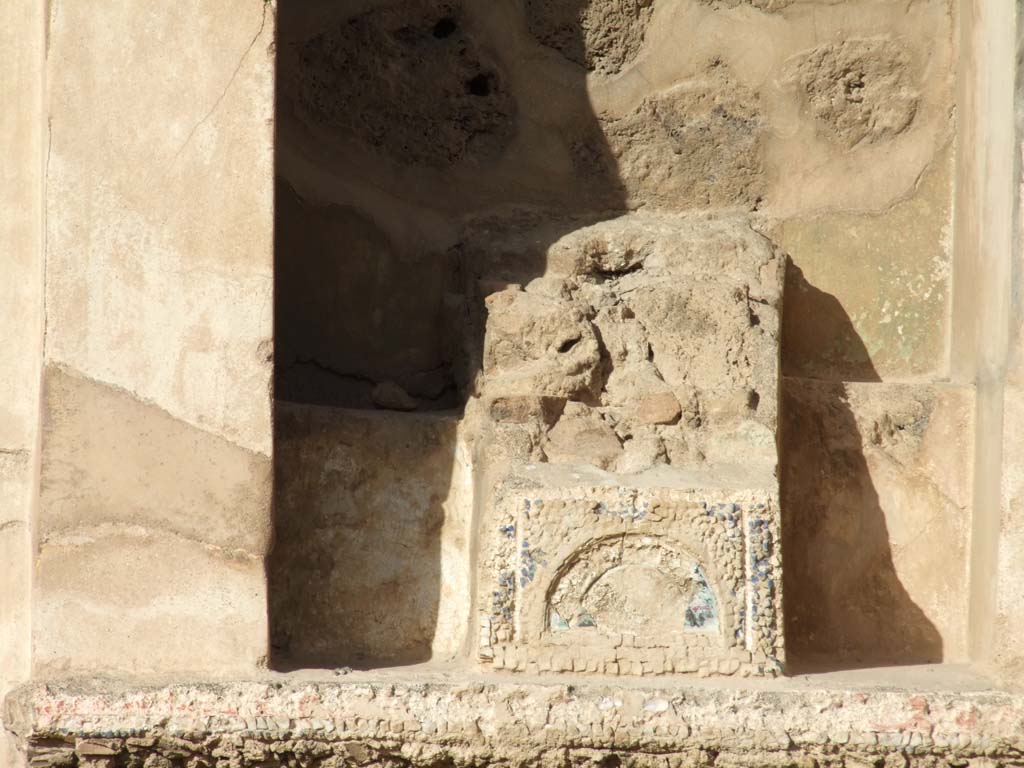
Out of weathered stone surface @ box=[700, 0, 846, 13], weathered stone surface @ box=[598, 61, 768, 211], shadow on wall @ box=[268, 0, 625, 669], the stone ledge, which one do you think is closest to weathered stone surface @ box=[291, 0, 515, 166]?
shadow on wall @ box=[268, 0, 625, 669]

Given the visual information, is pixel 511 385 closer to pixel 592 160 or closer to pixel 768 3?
pixel 592 160

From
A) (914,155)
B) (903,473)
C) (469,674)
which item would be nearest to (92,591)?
(469,674)

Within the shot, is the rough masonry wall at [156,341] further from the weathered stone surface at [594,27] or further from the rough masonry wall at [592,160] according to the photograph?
the weathered stone surface at [594,27]

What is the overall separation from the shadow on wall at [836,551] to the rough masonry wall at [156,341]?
3.53ft

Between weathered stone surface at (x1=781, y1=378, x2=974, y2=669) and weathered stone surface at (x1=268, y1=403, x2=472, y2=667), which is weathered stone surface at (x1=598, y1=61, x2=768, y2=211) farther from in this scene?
weathered stone surface at (x1=268, y1=403, x2=472, y2=667)

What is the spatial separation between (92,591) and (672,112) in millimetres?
1642

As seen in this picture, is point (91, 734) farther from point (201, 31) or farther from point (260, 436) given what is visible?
point (201, 31)

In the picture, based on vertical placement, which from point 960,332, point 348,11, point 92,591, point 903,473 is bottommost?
point 92,591

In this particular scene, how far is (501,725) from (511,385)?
0.68 meters

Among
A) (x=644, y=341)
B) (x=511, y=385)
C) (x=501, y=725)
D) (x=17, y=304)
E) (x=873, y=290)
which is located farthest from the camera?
(x=873, y=290)

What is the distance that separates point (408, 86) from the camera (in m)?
3.88

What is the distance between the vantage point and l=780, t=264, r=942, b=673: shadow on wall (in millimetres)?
3516

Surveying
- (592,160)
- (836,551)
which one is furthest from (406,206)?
(836,551)

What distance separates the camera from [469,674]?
3154 mm
